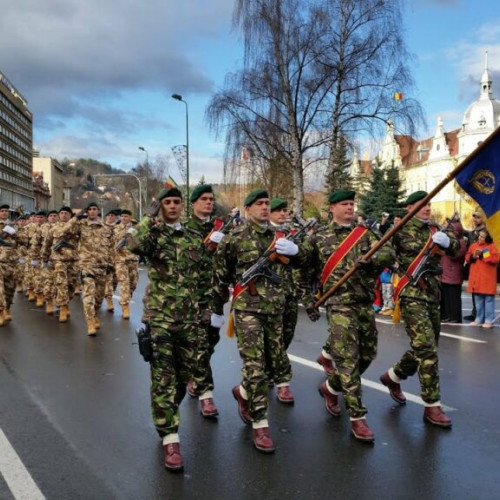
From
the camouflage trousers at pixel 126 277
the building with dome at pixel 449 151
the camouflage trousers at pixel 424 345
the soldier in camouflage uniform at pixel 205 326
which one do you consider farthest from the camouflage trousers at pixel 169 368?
the building with dome at pixel 449 151

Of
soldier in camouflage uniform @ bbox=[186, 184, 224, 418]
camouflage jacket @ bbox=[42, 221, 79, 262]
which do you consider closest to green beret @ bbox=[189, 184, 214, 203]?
soldier in camouflage uniform @ bbox=[186, 184, 224, 418]

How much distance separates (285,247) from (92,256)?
19.4 ft

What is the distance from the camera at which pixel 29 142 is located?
401 ft

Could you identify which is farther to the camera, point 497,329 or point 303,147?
point 303,147

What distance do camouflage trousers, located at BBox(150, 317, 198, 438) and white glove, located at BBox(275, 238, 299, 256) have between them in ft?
3.08

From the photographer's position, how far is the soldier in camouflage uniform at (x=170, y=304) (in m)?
4.28

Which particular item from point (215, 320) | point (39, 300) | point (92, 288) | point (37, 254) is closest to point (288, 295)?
point (215, 320)

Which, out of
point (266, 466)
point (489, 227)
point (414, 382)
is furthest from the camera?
point (414, 382)

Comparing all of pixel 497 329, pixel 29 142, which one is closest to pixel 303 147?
pixel 497 329

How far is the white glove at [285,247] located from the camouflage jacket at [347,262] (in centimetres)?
35

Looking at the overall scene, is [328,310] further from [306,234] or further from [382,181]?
[382,181]

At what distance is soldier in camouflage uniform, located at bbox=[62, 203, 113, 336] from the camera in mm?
9484

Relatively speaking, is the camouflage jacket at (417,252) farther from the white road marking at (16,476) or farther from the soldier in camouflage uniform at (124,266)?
the soldier in camouflage uniform at (124,266)

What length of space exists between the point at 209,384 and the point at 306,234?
1724 millimetres
